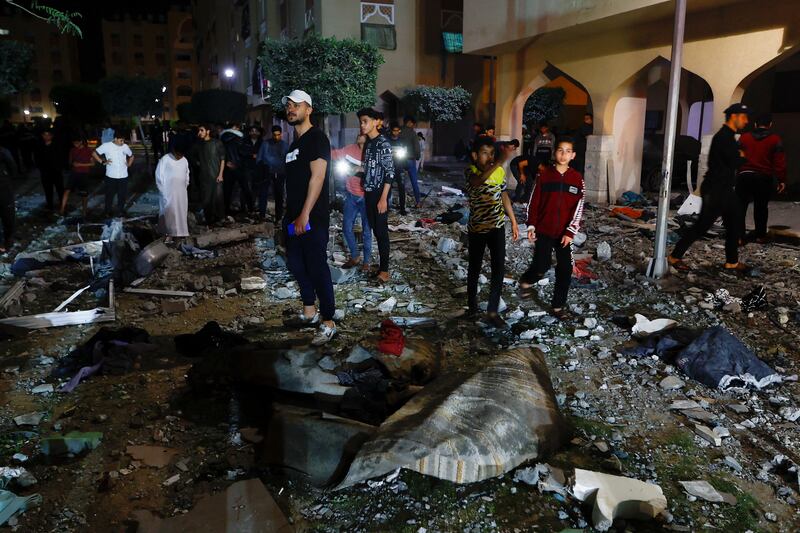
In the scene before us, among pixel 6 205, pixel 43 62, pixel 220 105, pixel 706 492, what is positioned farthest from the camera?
pixel 43 62

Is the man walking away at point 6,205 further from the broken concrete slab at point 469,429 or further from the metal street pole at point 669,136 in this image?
the metal street pole at point 669,136

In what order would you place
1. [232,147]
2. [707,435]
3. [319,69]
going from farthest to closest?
[319,69] < [232,147] < [707,435]

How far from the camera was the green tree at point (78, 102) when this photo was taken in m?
47.0

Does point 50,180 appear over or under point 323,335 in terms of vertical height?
over

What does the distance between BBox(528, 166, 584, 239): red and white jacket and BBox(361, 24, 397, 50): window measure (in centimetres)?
2116

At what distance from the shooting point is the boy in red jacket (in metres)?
5.35

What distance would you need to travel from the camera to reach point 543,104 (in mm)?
21156

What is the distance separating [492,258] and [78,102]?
51257 mm

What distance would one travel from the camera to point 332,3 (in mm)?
24109

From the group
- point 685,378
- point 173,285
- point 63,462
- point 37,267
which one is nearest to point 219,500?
point 63,462

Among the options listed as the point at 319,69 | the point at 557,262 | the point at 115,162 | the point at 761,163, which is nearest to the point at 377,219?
the point at 557,262

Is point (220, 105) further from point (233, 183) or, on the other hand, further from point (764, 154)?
point (764, 154)

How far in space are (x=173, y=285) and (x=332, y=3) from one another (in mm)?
20033

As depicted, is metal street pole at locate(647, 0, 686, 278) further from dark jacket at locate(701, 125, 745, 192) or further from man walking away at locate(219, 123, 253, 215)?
man walking away at locate(219, 123, 253, 215)
